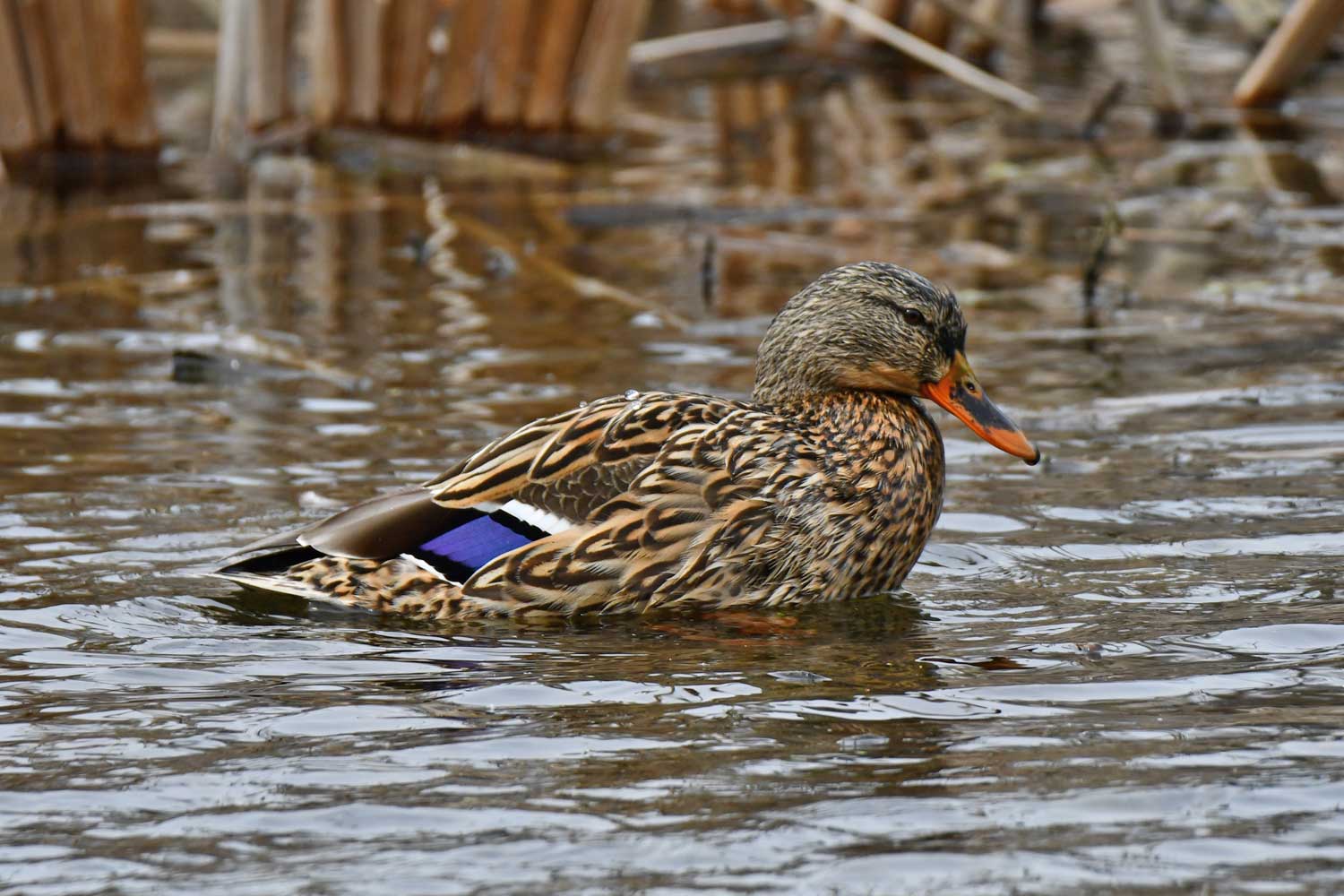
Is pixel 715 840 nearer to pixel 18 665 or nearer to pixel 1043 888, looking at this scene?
pixel 1043 888

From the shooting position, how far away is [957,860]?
158 inches

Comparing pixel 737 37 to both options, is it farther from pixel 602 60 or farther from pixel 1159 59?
pixel 602 60

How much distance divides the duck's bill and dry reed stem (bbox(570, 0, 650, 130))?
739cm

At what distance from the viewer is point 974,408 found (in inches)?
260

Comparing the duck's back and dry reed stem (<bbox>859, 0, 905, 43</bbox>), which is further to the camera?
dry reed stem (<bbox>859, 0, 905, 43</bbox>)

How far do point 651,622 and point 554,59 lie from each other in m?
8.39

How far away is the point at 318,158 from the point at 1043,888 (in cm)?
1074

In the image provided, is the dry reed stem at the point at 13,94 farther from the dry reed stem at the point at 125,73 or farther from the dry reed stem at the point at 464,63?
the dry reed stem at the point at 464,63

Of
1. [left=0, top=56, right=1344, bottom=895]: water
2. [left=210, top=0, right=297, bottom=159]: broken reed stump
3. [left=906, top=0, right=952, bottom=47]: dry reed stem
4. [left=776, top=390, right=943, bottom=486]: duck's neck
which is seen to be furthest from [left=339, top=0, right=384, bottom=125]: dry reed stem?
[left=776, top=390, right=943, bottom=486]: duck's neck

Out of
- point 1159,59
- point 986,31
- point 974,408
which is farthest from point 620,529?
point 986,31

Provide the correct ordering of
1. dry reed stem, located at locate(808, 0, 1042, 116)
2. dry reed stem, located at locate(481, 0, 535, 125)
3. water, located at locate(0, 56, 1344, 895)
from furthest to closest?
dry reed stem, located at locate(808, 0, 1042, 116), dry reed stem, located at locate(481, 0, 535, 125), water, located at locate(0, 56, 1344, 895)

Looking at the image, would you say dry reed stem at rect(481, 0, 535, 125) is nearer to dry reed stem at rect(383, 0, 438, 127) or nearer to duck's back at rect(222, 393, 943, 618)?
dry reed stem at rect(383, 0, 438, 127)

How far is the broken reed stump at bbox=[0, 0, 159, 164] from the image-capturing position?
12.6 meters

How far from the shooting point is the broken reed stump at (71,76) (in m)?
12.6
